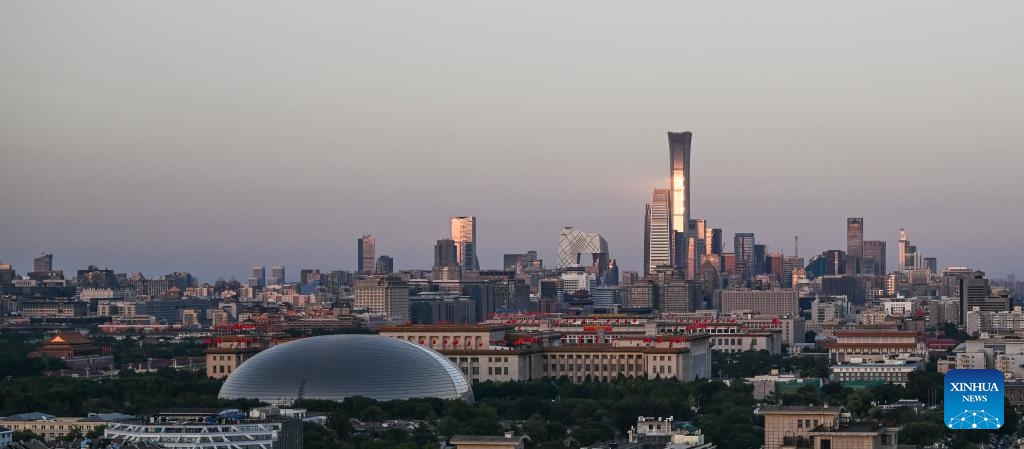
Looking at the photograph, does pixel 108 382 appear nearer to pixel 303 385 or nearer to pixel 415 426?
pixel 303 385

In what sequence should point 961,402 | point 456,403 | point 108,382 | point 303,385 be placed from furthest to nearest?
point 108,382 < point 303,385 < point 456,403 < point 961,402

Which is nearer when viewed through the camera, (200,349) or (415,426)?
(415,426)

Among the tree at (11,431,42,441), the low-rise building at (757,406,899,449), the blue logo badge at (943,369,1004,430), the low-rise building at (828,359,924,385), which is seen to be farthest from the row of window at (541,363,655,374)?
the blue logo badge at (943,369,1004,430)

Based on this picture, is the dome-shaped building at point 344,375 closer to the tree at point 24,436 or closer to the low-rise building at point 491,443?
A: the tree at point 24,436

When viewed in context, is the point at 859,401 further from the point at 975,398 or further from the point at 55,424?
the point at 975,398

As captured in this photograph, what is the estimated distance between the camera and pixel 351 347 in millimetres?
111812

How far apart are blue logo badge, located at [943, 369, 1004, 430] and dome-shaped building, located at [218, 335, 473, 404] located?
72.4 meters

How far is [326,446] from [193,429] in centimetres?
969

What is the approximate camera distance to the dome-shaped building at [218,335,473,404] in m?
106

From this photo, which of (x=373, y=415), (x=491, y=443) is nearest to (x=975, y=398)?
(x=491, y=443)

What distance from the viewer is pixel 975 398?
32.0m

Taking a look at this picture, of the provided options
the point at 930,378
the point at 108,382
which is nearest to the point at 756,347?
Result: the point at 930,378

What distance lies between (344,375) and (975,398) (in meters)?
76.6

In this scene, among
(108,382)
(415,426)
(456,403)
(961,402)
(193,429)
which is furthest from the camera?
(108,382)
